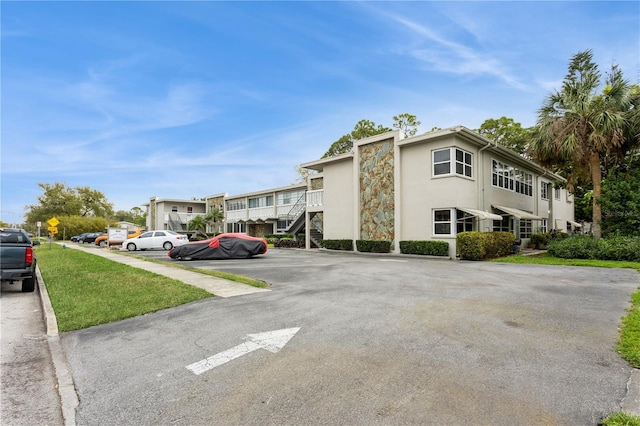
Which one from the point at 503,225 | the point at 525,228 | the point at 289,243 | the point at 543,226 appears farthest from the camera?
the point at 289,243

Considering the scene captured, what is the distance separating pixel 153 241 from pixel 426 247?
828 inches

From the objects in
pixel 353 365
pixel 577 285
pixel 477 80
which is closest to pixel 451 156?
pixel 477 80

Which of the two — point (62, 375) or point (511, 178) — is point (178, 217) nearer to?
point (511, 178)

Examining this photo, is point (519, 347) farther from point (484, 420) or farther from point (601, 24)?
point (601, 24)

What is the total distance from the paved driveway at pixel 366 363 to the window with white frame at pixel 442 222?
10553 millimetres

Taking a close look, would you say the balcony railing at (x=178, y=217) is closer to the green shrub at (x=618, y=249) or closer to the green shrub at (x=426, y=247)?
the green shrub at (x=426, y=247)

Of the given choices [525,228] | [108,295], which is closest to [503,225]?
[525,228]

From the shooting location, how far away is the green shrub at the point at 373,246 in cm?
1979

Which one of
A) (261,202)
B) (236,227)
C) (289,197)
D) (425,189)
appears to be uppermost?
(289,197)

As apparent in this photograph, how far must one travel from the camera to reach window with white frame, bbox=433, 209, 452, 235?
703 inches

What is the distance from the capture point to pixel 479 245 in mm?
15930

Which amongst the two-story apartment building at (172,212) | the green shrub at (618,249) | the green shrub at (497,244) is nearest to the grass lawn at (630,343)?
the green shrub at (618,249)

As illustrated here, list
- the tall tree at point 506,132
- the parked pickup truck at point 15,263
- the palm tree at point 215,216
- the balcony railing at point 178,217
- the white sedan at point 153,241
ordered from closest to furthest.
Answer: the parked pickup truck at point 15,263 → the white sedan at point 153,241 → the tall tree at point 506,132 → the palm tree at point 215,216 → the balcony railing at point 178,217

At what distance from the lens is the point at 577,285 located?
8.85 metres
